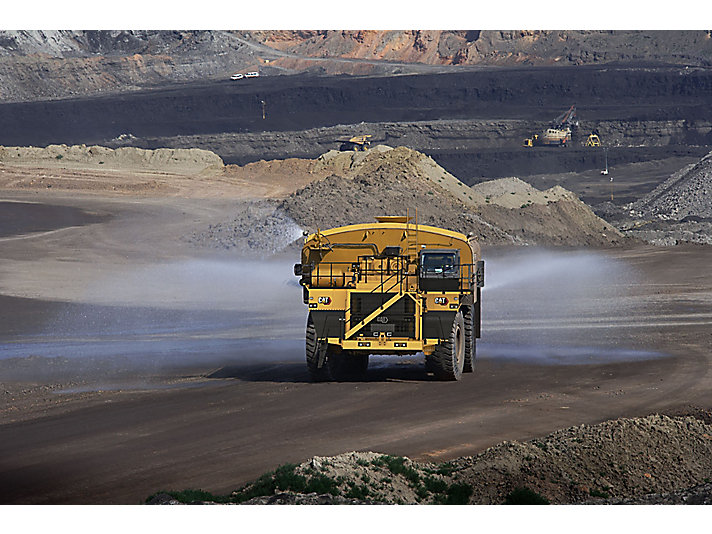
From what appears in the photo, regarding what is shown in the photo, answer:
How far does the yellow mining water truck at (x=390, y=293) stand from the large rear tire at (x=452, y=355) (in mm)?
20

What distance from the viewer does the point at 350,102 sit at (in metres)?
128

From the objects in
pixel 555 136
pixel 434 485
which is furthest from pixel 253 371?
pixel 555 136

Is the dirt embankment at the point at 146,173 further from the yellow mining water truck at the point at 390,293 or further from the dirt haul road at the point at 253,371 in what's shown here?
the yellow mining water truck at the point at 390,293

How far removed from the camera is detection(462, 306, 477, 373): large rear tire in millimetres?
22391

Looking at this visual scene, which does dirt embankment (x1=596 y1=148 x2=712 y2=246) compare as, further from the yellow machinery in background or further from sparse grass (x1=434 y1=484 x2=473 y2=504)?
sparse grass (x1=434 y1=484 x2=473 y2=504)

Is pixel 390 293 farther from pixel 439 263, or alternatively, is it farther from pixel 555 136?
pixel 555 136

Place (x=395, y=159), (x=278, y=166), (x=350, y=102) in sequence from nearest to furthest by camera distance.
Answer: (x=395, y=159) < (x=278, y=166) < (x=350, y=102)

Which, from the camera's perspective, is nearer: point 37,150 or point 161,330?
point 161,330

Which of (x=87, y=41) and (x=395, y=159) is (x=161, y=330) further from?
(x=87, y=41)

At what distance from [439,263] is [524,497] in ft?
26.9

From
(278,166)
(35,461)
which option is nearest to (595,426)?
(35,461)

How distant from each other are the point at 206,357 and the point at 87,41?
4951 inches

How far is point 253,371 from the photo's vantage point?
954 inches

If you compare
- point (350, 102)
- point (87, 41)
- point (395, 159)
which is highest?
point (87, 41)
